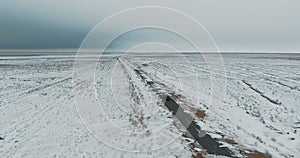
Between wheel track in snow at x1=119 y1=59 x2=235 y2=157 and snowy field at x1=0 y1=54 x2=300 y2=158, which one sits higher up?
wheel track in snow at x1=119 y1=59 x2=235 y2=157

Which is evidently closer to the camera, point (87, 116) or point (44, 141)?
point (44, 141)

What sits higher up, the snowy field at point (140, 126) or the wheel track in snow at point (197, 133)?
the wheel track in snow at point (197, 133)

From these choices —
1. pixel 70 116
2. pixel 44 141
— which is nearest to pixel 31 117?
pixel 70 116

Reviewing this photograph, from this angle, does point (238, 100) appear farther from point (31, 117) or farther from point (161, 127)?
point (31, 117)

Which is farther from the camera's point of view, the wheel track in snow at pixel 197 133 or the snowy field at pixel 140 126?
the snowy field at pixel 140 126

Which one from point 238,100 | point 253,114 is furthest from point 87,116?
point 238,100

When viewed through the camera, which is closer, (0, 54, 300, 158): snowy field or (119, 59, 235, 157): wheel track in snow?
(119, 59, 235, 157): wheel track in snow

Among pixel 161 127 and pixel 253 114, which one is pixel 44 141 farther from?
pixel 253 114

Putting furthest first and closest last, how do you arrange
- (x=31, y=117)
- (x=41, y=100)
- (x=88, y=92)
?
(x=88, y=92), (x=41, y=100), (x=31, y=117)

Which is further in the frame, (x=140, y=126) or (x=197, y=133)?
(x=140, y=126)

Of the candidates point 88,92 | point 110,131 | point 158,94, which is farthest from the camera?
point 88,92

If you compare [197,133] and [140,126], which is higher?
[197,133]
